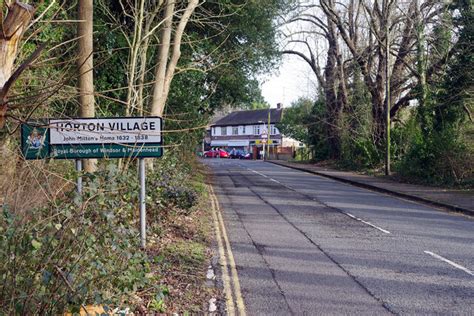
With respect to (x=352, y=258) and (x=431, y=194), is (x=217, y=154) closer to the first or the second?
(x=431, y=194)

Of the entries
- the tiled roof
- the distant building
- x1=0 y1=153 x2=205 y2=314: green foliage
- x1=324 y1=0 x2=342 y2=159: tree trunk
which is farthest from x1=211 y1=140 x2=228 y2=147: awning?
x1=0 y1=153 x2=205 y2=314: green foliage

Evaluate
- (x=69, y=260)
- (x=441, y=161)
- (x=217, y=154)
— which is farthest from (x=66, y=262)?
(x=217, y=154)

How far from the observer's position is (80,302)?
4453 millimetres

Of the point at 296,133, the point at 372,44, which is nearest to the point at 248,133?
the point at 296,133

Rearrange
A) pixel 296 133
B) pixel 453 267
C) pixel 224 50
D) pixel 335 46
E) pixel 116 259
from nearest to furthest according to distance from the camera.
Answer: pixel 116 259, pixel 453 267, pixel 224 50, pixel 335 46, pixel 296 133

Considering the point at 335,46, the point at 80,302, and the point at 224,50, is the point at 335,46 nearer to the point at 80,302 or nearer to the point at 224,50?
the point at 224,50

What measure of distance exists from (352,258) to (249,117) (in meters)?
90.0

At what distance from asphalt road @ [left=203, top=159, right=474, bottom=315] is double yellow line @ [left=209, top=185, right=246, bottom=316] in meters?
0.11

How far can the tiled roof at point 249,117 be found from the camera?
9475 centimetres

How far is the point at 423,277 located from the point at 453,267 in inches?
35.3

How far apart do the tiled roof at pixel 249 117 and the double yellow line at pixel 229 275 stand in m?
81.8

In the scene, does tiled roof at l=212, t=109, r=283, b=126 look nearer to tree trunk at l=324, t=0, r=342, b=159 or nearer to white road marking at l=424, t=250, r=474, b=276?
tree trunk at l=324, t=0, r=342, b=159

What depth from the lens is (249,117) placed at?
98.5 meters

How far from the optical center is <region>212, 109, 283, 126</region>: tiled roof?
94750 mm
